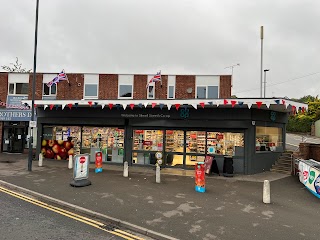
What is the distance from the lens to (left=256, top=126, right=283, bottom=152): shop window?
15.0m

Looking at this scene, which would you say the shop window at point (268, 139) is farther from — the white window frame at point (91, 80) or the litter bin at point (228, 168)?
the white window frame at point (91, 80)

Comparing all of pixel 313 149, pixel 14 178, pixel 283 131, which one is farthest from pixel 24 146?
pixel 313 149

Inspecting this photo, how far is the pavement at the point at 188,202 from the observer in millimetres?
6312

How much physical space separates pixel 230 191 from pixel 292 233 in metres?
4.18

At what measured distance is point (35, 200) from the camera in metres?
8.52

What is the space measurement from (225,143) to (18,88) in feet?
64.9

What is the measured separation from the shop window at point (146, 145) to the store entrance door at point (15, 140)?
11953mm

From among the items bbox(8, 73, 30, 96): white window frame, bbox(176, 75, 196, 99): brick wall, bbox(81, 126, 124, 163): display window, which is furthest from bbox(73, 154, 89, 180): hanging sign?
bbox(8, 73, 30, 96): white window frame

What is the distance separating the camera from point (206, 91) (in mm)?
22719

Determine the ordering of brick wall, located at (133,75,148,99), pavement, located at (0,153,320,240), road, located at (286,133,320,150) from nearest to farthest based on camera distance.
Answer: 1. pavement, located at (0,153,320,240)
2. road, located at (286,133,320,150)
3. brick wall, located at (133,75,148,99)

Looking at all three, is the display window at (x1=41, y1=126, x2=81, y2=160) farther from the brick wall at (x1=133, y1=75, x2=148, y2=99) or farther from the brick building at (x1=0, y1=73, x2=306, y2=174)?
the brick wall at (x1=133, y1=75, x2=148, y2=99)

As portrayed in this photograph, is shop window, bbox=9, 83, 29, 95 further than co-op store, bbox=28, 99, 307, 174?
Yes

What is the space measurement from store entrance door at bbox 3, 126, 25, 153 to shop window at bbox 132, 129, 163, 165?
12.0m

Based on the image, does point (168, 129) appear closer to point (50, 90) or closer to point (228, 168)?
point (228, 168)
